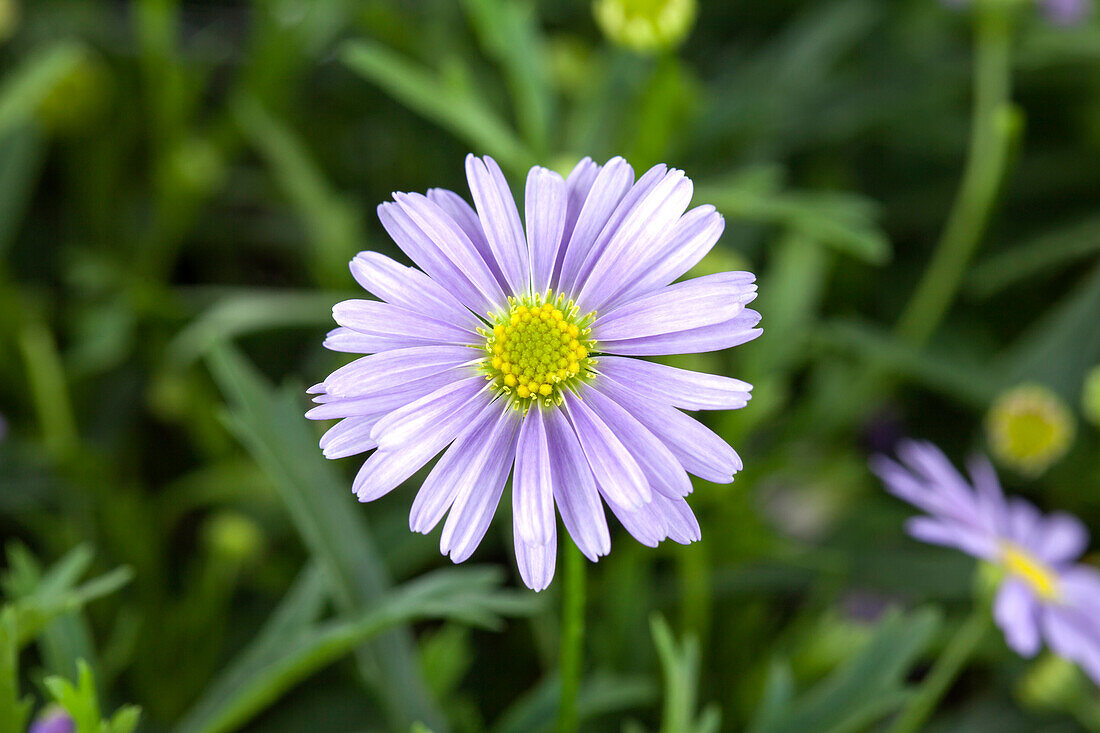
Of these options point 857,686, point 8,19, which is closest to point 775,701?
point 857,686

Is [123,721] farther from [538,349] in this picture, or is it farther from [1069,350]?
[1069,350]

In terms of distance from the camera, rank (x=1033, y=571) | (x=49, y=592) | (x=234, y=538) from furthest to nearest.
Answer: (x=234, y=538)
(x=1033, y=571)
(x=49, y=592)

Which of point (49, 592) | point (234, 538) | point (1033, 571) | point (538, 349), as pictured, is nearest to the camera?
point (538, 349)

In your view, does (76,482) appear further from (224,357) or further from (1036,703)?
(1036,703)

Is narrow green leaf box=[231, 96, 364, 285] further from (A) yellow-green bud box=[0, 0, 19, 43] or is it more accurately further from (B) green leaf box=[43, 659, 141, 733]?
(B) green leaf box=[43, 659, 141, 733]

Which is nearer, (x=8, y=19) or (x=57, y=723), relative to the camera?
(x=57, y=723)

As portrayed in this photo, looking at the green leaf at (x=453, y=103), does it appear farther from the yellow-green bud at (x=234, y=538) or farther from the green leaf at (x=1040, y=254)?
the green leaf at (x=1040, y=254)

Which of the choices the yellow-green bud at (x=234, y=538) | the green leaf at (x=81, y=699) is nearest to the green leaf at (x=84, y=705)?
the green leaf at (x=81, y=699)

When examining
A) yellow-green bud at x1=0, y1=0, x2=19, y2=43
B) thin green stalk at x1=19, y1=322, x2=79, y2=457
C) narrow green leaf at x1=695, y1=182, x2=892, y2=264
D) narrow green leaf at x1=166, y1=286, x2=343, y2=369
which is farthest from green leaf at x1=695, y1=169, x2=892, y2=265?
yellow-green bud at x1=0, y1=0, x2=19, y2=43
